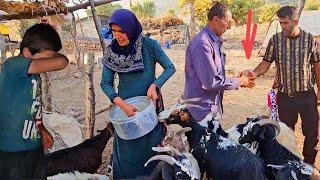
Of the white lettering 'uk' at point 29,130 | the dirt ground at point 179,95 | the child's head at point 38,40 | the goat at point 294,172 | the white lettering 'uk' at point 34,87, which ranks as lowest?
the dirt ground at point 179,95

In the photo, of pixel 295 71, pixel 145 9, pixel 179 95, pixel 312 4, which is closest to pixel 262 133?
pixel 295 71

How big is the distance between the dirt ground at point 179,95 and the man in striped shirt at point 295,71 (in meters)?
0.84

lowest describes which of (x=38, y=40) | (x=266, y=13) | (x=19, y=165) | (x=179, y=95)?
(x=179, y=95)

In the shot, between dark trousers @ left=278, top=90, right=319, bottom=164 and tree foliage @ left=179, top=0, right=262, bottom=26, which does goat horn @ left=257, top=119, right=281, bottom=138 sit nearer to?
dark trousers @ left=278, top=90, right=319, bottom=164

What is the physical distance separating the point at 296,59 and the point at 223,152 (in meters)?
1.79

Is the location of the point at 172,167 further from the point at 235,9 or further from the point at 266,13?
the point at 266,13

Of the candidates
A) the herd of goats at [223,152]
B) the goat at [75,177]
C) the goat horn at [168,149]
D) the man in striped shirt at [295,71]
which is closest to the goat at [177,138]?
the herd of goats at [223,152]

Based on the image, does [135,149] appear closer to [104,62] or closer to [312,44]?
[104,62]

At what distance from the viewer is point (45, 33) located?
3.21m

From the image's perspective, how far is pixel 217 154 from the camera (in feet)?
12.1

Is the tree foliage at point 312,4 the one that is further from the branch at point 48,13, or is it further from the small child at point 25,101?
the small child at point 25,101

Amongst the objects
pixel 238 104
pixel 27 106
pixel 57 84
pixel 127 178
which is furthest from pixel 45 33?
pixel 57 84

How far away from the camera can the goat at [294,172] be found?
338 centimetres

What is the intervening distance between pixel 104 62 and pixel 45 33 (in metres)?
0.68
